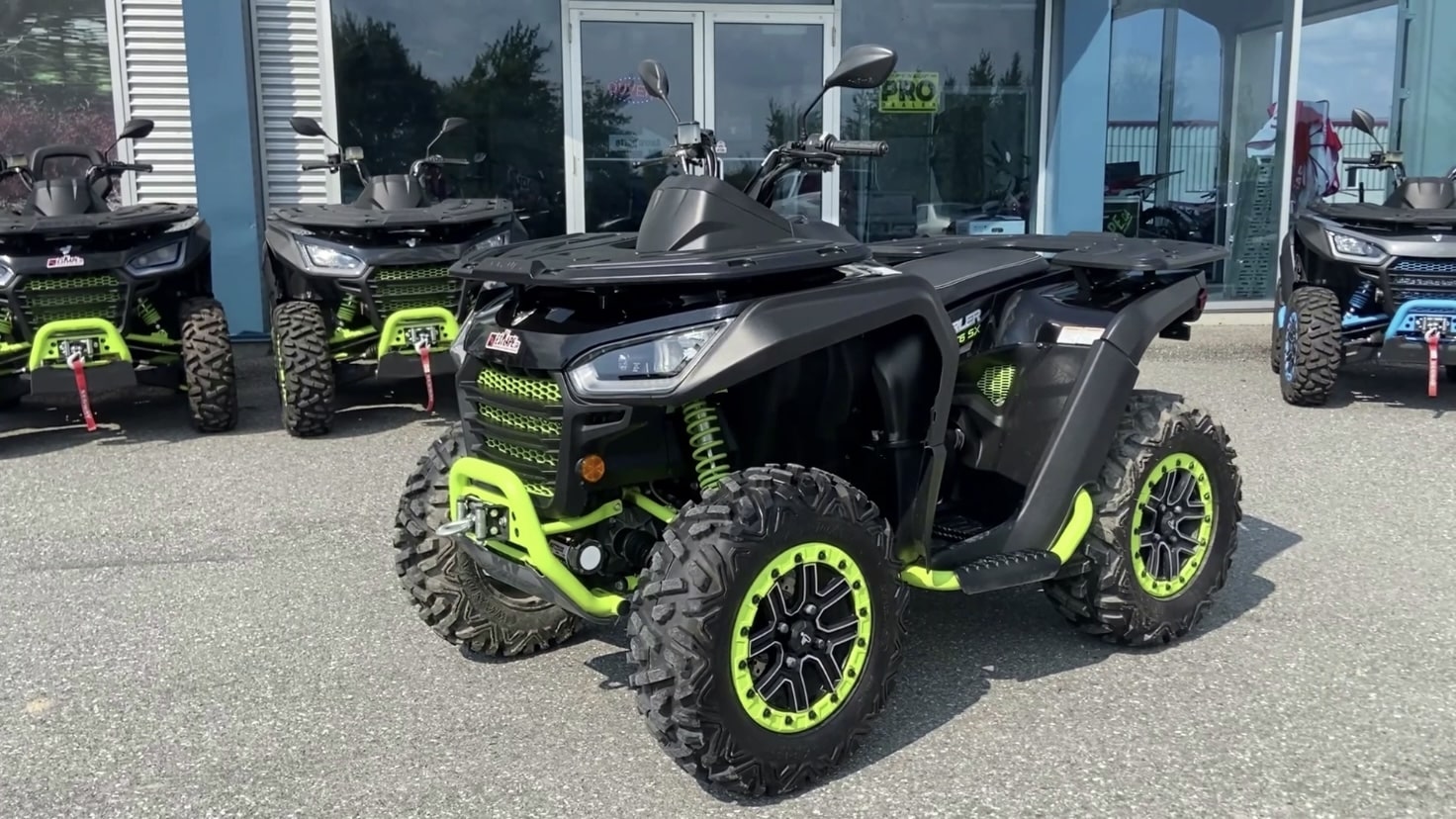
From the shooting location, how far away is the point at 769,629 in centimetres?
308

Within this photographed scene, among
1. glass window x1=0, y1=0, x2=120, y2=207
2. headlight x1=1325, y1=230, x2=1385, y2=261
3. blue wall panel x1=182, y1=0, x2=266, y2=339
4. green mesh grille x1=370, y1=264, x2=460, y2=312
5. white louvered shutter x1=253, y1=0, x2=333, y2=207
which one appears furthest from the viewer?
white louvered shutter x1=253, y1=0, x2=333, y2=207

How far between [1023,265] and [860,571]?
129cm

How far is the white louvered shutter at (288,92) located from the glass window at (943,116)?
4385 millimetres

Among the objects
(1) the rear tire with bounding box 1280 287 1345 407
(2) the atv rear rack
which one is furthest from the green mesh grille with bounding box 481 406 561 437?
(1) the rear tire with bounding box 1280 287 1345 407

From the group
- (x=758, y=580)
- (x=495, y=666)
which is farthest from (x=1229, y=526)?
(x=495, y=666)

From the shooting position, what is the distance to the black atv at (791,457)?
9.83 feet

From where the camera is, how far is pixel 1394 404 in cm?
802

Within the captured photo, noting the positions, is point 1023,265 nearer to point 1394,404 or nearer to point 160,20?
point 1394,404

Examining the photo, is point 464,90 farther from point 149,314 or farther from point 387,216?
point 149,314

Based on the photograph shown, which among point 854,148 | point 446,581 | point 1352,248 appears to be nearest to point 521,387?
point 446,581

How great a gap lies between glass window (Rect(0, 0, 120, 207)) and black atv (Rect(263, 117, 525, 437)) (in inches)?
132

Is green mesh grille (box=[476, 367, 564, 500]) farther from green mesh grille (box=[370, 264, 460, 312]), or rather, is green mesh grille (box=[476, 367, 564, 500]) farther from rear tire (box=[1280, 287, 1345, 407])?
rear tire (box=[1280, 287, 1345, 407])

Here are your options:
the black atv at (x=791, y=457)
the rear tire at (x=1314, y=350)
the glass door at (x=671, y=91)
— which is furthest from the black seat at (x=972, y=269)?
the glass door at (x=671, y=91)

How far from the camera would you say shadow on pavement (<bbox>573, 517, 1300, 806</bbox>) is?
348 cm
